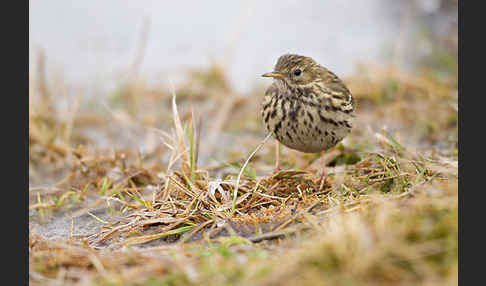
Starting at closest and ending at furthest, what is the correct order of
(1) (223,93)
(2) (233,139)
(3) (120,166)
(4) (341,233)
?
(4) (341,233), (3) (120,166), (2) (233,139), (1) (223,93)

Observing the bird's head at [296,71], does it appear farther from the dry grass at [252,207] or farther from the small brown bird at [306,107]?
the dry grass at [252,207]

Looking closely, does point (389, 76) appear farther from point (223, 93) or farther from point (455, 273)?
point (455, 273)

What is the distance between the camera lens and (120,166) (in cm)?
453

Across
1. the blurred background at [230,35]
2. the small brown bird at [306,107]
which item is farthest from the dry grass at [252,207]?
the blurred background at [230,35]

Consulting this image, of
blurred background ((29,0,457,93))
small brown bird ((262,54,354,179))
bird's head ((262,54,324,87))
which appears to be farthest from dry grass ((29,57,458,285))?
blurred background ((29,0,457,93))

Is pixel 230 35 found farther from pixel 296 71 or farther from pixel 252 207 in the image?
pixel 252 207

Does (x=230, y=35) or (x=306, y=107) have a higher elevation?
(x=230, y=35)

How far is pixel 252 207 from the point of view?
329 centimetres

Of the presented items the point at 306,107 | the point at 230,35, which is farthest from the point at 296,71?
the point at 230,35

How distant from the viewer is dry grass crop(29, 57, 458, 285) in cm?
200

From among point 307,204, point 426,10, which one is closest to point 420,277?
point 307,204

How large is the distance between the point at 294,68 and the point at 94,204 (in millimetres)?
1920

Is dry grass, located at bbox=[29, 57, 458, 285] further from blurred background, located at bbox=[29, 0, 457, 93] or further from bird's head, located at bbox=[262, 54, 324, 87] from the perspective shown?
blurred background, located at bbox=[29, 0, 457, 93]

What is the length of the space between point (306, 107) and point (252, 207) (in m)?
1.01
